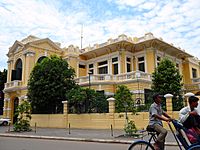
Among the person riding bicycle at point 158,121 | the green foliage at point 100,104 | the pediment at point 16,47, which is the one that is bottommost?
the person riding bicycle at point 158,121

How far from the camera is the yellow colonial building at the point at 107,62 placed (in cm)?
2769

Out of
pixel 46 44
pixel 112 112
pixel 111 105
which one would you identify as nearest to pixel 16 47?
pixel 46 44

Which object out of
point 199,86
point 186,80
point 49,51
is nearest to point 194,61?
point 186,80

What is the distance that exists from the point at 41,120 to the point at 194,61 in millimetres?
25698

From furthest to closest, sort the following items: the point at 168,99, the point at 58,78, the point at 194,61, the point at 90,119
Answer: the point at 194,61 < the point at 58,78 < the point at 90,119 < the point at 168,99

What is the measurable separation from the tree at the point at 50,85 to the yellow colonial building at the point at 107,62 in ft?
11.0

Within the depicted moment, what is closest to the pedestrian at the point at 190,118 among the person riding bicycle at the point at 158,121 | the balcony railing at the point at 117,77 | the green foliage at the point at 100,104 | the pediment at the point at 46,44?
the person riding bicycle at the point at 158,121

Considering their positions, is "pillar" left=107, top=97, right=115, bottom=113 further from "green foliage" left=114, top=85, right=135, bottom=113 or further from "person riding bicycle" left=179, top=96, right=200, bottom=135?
"person riding bicycle" left=179, top=96, right=200, bottom=135

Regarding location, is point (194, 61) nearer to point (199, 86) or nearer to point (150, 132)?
point (199, 86)

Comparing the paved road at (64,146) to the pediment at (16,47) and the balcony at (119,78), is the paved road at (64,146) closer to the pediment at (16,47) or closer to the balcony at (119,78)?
the balcony at (119,78)

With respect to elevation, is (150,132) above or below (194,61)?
below

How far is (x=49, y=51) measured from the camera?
35406 millimetres

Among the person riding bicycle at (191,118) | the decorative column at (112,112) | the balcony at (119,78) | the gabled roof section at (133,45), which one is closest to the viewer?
the person riding bicycle at (191,118)

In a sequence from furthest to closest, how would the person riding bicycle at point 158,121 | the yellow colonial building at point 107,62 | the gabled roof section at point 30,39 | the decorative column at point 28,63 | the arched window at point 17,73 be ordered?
the arched window at point 17,73 → the gabled roof section at point 30,39 → the decorative column at point 28,63 → the yellow colonial building at point 107,62 → the person riding bicycle at point 158,121
